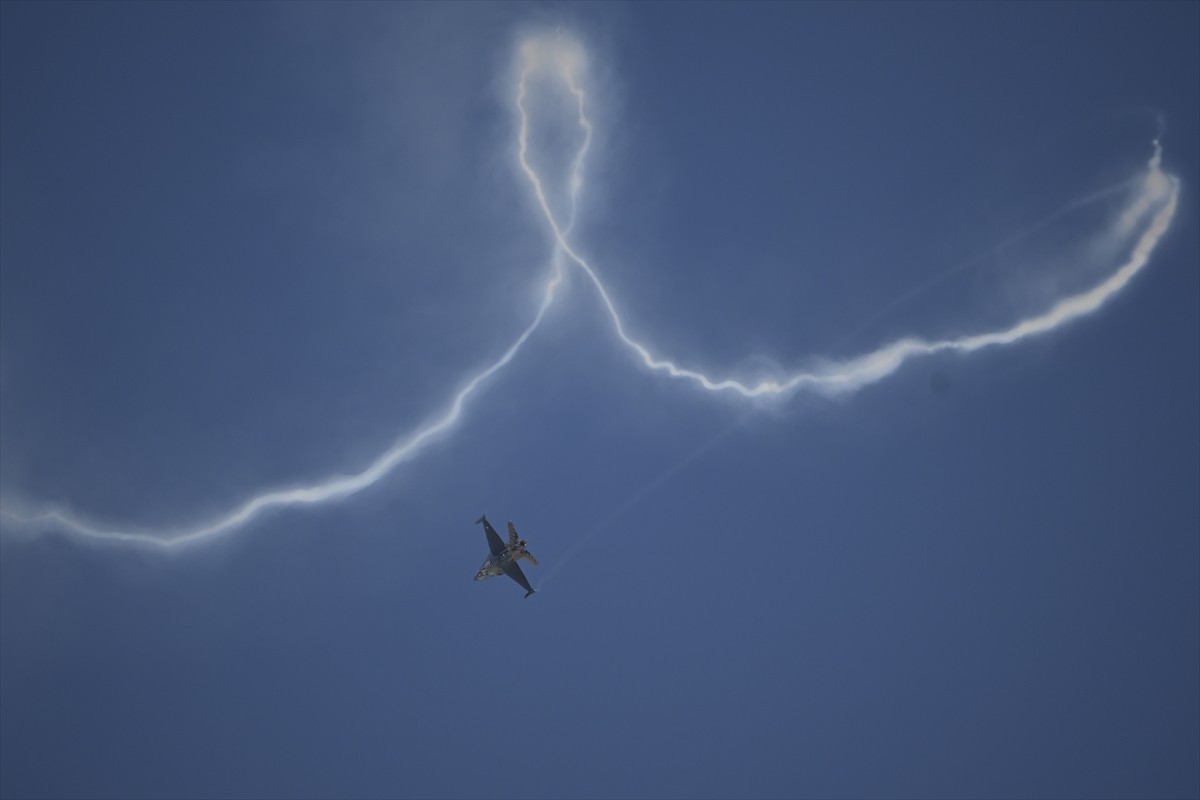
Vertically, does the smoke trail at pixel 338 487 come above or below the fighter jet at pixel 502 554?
above

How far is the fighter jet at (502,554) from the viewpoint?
36.3m

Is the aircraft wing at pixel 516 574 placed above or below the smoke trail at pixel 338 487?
below

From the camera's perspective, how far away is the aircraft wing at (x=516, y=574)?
37509mm

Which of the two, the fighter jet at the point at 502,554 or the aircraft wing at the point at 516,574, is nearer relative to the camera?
the fighter jet at the point at 502,554

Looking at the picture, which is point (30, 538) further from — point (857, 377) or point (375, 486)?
point (857, 377)

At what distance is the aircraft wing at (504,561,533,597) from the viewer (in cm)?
3751

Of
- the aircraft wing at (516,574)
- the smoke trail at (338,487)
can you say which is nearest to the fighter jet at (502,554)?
the aircraft wing at (516,574)

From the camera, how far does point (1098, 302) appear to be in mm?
40375

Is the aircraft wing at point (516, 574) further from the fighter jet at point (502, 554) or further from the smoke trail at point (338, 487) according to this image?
the smoke trail at point (338, 487)

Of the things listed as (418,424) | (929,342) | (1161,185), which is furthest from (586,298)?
(1161,185)

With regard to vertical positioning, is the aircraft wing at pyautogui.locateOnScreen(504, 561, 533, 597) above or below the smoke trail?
below

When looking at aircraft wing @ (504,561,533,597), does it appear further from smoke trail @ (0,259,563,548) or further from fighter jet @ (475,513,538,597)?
smoke trail @ (0,259,563,548)

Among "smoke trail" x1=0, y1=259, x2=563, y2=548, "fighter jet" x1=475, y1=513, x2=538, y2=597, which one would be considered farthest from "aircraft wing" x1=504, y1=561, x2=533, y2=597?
"smoke trail" x1=0, y1=259, x2=563, y2=548

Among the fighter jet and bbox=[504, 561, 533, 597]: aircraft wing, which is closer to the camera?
the fighter jet
